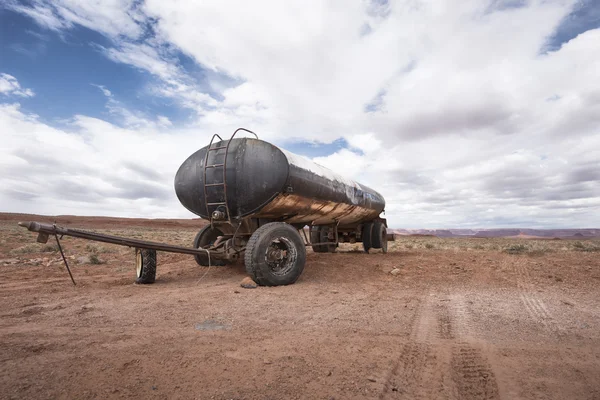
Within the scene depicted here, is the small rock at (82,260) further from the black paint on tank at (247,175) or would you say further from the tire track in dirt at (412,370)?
the tire track in dirt at (412,370)

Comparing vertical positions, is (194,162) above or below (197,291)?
above

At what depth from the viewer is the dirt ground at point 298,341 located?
223 cm

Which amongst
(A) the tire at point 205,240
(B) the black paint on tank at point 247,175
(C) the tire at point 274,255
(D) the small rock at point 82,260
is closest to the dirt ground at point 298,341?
(C) the tire at point 274,255

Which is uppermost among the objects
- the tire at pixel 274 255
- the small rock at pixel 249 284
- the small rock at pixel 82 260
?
the tire at pixel 274 255

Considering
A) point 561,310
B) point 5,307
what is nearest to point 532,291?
point 561,310

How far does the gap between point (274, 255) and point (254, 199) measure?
118cm

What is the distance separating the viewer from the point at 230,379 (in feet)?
7.57

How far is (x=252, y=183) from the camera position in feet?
21.1

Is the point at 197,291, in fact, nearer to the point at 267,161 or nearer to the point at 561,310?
the point at 267,161

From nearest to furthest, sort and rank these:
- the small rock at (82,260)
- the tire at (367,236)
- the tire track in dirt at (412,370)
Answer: the tire track in dirt at (412,370), the small rock at (82,260), the tire at (367,236)

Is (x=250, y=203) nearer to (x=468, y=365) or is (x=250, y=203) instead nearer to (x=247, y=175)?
(x=247, y=175)

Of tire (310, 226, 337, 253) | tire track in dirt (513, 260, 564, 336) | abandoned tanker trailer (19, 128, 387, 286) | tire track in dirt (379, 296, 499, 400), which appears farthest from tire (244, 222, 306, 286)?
tire (310, 226, 337, 253)

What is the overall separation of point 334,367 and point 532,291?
16.0 feet

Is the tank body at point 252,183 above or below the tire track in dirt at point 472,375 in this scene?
above
